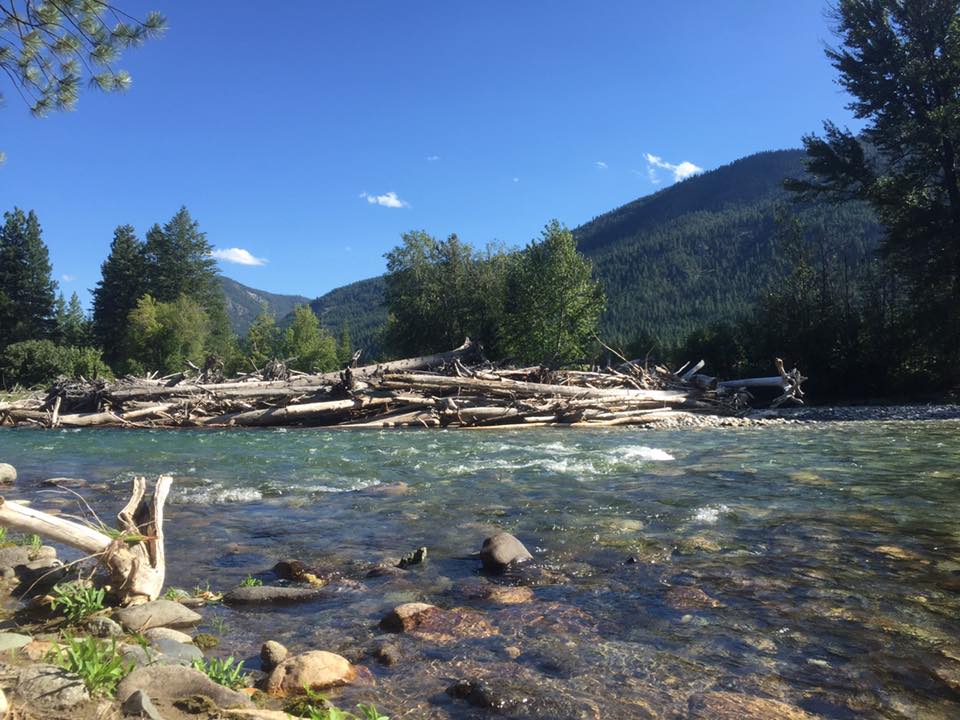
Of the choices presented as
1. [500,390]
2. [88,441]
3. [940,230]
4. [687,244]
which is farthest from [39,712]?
[687,244]

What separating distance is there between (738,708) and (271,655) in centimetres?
250

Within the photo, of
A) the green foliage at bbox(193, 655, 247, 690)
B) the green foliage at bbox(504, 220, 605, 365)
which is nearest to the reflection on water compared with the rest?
the green foliage at bbox(193, 655, 247, 690)

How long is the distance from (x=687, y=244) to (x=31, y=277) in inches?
5429

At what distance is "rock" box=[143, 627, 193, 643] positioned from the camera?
3.59 m

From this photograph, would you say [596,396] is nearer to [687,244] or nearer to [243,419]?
[243,419]

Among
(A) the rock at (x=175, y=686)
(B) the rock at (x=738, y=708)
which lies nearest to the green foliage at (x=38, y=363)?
(A) the rock at (x=175, y=686)

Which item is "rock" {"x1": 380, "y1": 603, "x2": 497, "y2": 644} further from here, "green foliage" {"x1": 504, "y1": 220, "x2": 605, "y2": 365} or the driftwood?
"green foliage" {"x1": 504, "y1": 220, "x2": 605, "y2": 365}

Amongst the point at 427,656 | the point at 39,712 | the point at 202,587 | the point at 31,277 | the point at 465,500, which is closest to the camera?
the point at 39,712

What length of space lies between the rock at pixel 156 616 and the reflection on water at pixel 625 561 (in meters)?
0.30

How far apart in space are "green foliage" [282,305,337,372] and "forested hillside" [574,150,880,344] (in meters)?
50.2

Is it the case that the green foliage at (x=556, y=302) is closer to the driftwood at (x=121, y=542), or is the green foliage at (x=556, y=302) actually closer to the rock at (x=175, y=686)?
the driftwood at (x=121, y=542)

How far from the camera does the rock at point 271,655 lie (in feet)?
11.1

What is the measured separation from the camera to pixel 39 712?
2422 mm

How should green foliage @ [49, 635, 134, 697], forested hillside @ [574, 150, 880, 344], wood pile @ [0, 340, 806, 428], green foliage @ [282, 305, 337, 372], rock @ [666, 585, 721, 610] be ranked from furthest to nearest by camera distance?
Result: forested hillside @ [574, 150, 880, 344] < green foliage @ [282, 305, 337, 372] < wood pile @ [0, 340, 806, 428] < rock @ [666, 585, 721, 610] < green foliage @ [49, 635, 134, 697]
